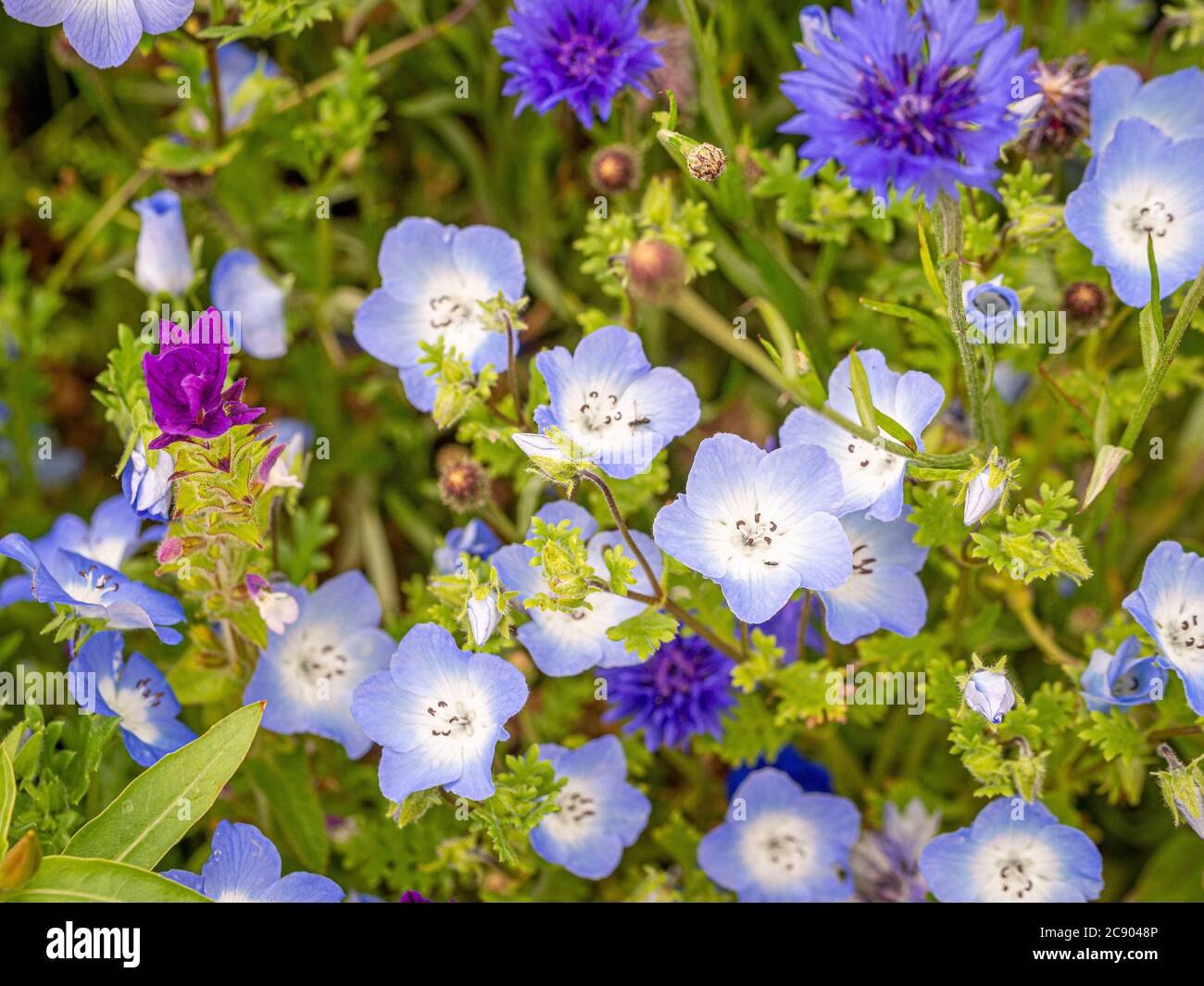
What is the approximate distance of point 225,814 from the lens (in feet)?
5.91

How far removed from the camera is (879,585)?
5.27 feet

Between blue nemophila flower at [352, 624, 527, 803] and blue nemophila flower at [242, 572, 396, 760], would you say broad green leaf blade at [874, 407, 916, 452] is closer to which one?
blue nemophila flower at [352, 624, 527, 803]

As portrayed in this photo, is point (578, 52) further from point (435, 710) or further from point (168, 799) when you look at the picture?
point (168, 799)

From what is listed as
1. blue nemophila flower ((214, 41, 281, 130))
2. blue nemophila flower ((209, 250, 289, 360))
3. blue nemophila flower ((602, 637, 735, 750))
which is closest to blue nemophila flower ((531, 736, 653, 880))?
blue nemophila flower ((602, 637, 735, 750))

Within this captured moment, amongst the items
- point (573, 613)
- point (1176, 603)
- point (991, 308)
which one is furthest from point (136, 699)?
point (1176, 603)

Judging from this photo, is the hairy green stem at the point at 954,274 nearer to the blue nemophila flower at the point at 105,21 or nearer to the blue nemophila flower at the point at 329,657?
the blue nemophila flower at the point at 329,657

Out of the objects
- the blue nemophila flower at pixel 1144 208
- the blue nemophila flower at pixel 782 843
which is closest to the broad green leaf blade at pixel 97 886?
the blue nemophila flower at pixel 782 843

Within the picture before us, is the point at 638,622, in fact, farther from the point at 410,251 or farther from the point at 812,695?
the point at 410,251

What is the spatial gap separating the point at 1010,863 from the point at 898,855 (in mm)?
245

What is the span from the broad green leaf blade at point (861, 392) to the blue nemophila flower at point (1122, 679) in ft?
1.52

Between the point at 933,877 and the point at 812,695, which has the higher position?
the point at 812,695

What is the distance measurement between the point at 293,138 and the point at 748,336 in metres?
0.92

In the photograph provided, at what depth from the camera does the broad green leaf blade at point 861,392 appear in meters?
1.29
